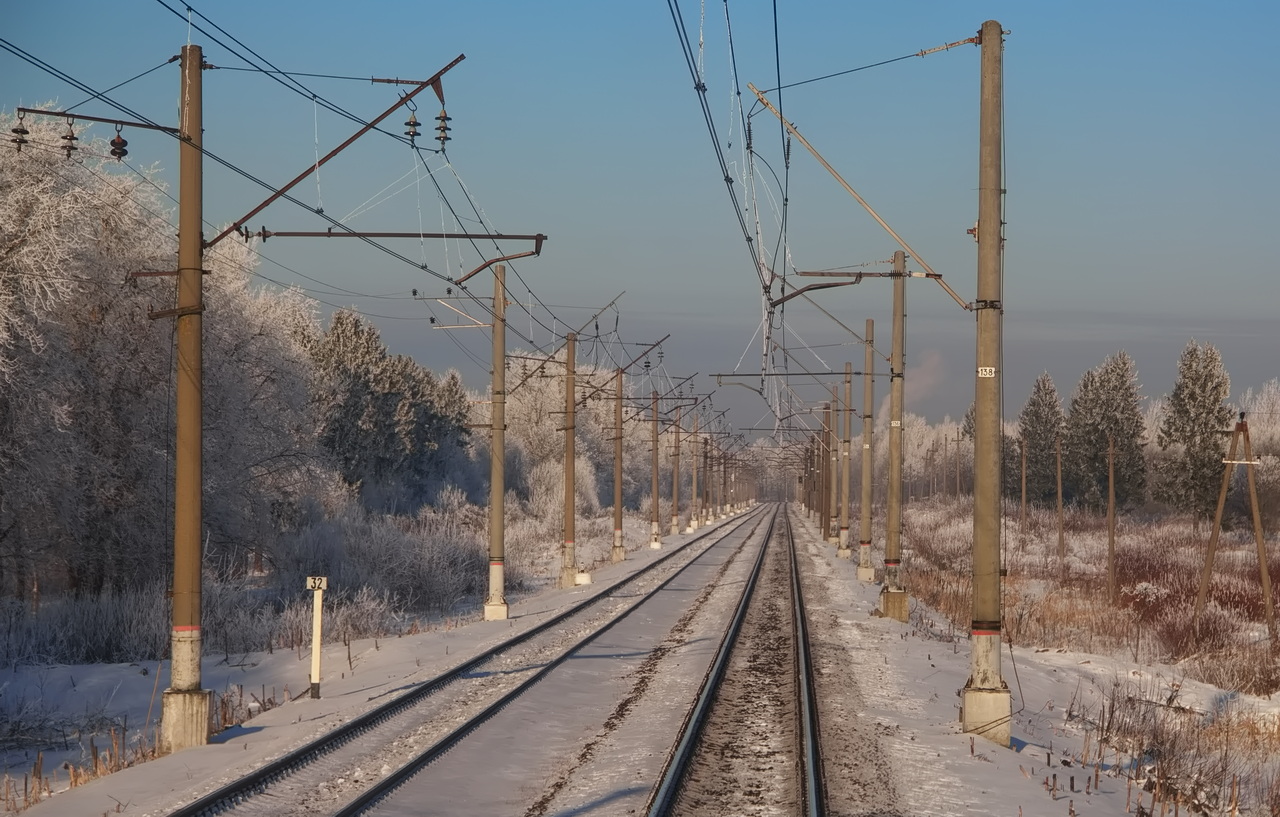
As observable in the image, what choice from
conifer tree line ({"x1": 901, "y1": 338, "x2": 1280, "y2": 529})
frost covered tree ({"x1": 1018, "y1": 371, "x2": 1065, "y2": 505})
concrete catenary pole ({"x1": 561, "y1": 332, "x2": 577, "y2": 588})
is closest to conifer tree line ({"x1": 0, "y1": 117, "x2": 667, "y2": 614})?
concrete catenary pole ({"x1": 561, "y1": 332, "x2": 577, "y2": 588})

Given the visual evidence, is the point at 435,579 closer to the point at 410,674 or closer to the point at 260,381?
the point at 260,381

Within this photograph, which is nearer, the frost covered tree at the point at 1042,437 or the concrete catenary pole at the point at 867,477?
the concrete catenary pole at the point at 867,477

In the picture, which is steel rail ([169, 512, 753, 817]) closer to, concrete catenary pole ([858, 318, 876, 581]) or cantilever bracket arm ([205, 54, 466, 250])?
cantilever bracket arm ([205, 54, 466, 250])

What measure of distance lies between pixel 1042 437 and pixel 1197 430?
31712mm

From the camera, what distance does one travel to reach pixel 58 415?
23438 millimetres

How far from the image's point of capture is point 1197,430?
266 feet

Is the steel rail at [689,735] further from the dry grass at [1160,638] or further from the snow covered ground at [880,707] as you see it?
the dry grass at [1160,638]

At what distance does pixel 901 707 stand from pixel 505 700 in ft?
16.1

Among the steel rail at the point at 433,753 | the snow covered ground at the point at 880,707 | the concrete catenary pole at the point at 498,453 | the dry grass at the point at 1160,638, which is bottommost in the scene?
the dry grass at the point at 1160,638

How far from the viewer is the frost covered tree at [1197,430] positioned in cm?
7750

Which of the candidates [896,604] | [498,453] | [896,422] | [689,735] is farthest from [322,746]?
[896,422]

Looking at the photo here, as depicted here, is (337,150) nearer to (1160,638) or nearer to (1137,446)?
(1160,638)

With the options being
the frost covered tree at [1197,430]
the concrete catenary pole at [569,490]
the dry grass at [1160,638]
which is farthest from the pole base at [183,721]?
the frost covered tree at [1197,430]

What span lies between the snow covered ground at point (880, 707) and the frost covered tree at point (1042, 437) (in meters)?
85.3
